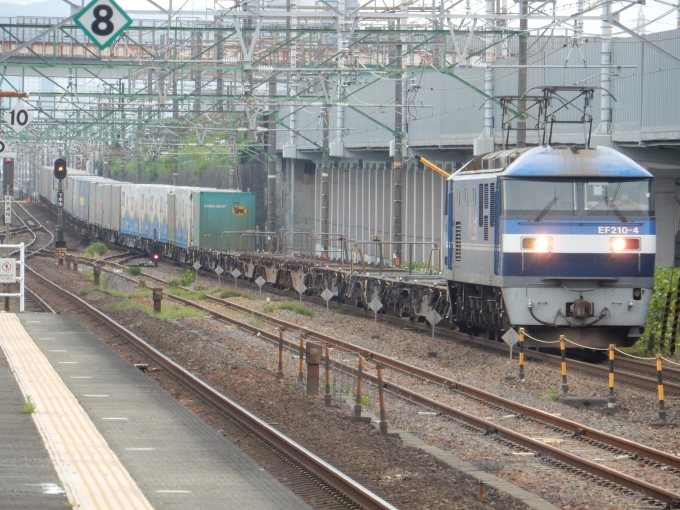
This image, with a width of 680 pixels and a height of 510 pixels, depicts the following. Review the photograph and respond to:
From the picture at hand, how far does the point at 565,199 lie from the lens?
726 inches

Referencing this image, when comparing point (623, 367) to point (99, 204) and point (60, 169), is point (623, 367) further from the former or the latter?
point (99, 204)

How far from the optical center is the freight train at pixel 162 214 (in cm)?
4488

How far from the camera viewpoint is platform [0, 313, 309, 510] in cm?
908

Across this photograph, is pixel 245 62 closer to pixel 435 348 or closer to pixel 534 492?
pixel 435 348

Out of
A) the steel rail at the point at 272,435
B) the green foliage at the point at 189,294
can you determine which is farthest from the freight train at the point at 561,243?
the green foliage at the point at 189,294

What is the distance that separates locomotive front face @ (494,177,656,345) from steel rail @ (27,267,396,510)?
5.31m

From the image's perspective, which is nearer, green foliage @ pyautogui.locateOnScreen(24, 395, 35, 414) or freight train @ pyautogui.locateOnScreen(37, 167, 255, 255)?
green foliage @ pyautogui.locateOnScreen(24, 395, 35, 414)

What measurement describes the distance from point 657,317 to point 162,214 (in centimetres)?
3371

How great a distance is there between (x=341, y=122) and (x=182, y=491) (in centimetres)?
3626

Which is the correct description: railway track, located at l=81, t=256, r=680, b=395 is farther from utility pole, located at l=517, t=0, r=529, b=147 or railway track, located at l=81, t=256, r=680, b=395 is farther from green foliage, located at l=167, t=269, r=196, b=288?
green foliage, located at l=167, t=269, r=196, b=288

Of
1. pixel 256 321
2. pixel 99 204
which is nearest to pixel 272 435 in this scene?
pixel 256 321

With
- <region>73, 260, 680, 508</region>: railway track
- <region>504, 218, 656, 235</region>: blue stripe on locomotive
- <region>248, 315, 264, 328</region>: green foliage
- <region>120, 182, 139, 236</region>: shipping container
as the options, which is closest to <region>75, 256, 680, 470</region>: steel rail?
<region>73, 260, 680, 508</region>: railway track

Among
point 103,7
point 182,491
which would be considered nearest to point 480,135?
point 103,7

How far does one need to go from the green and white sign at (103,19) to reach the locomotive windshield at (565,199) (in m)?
6.52
